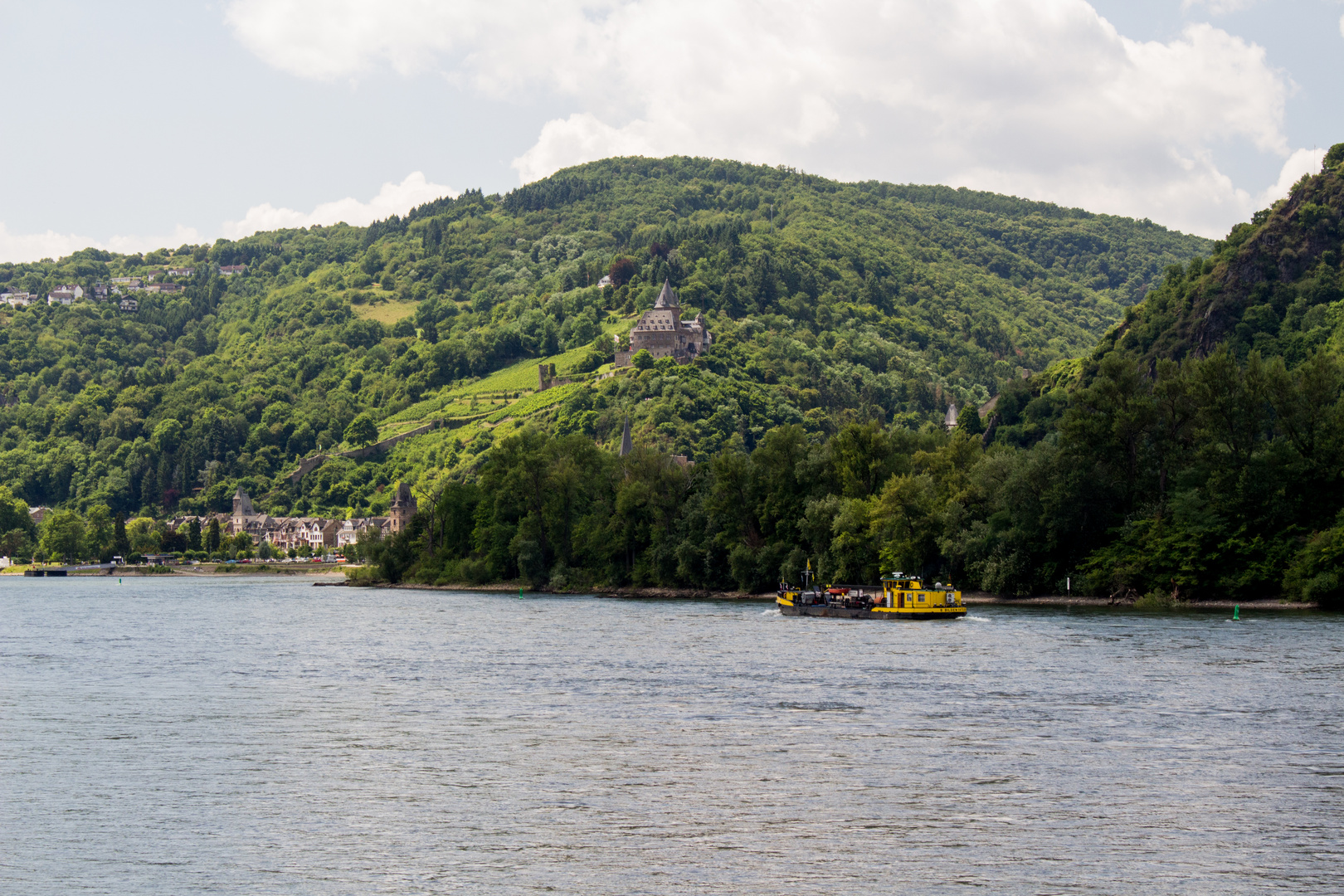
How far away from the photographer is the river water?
2664 cm

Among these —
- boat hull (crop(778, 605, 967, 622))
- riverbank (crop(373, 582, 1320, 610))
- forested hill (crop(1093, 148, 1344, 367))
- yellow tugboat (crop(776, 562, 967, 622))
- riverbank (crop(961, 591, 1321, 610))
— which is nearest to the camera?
riverbank (crop(961, 591, 1321, 610))

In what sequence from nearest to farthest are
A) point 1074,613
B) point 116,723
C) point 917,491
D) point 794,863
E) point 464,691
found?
point 794,863, point 116,723, point 464,691, point 1074,613, point 917,491

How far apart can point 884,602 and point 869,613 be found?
1689 millimetres

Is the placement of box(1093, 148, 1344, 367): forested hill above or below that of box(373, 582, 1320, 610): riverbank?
above

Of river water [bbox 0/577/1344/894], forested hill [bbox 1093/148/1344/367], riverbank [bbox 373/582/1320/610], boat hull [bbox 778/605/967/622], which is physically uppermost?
forested hill [bbox 1093/148/1344/367]

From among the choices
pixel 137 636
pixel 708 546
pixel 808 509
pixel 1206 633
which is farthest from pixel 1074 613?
pixel 137 636

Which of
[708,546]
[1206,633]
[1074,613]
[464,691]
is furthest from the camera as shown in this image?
[708,546]

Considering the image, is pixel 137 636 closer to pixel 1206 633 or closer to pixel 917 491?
pixel 917 491

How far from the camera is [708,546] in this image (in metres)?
114

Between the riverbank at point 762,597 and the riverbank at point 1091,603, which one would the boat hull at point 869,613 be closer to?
the riverbank at point 1091,603

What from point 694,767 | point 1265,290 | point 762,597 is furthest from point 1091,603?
point 1265,290

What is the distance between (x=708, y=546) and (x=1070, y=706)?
68639 mm

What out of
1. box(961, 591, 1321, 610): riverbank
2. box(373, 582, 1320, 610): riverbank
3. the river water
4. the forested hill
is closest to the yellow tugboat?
box(961, 591, 1321, 610): riverbank

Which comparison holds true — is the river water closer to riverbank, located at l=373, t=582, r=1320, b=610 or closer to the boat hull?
riverbank, located at l=373, t=582, r=1320, b=610
